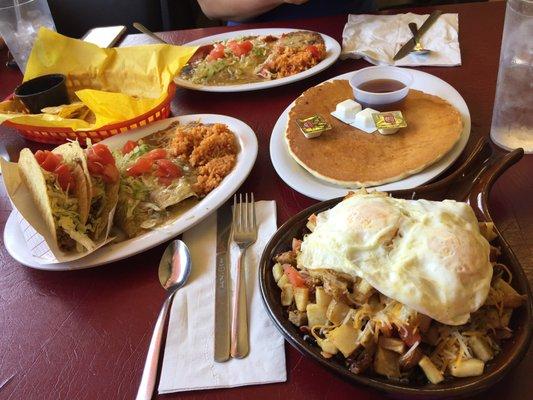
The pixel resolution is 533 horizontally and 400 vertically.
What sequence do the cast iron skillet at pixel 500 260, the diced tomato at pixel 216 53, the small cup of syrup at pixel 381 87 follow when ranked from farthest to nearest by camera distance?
the diced tomato at pixel 216 53 < the small cup of syrup at pixel 381 87 < the cast iron skillet at pixel 500 260

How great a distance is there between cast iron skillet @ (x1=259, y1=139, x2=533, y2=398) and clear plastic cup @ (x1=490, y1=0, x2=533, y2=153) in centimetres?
27

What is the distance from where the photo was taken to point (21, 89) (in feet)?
6.81

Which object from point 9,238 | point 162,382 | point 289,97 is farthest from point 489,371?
point 289,97

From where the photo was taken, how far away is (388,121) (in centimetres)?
162

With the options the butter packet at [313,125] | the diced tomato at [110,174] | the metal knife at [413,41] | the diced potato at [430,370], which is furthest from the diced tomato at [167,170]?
the metal knife at [413,41]

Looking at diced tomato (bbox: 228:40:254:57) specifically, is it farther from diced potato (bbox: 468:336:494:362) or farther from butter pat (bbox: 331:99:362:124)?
diced potato (bbox: 468:336:494:362)

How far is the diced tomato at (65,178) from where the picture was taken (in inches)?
56.7

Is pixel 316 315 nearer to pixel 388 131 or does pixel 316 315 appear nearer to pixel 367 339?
pixel 367 339

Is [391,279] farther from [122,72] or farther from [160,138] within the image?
[122,72]

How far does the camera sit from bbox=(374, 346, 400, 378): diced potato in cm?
86

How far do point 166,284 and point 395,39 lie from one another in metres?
1.69

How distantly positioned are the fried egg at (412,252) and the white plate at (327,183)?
1.27 feet

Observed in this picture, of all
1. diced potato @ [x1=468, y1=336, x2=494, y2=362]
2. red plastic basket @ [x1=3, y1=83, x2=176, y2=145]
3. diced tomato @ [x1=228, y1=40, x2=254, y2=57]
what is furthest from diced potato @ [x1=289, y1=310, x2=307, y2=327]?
diced tomato @ [x1=228, y1=40, x2=254, y2=57]

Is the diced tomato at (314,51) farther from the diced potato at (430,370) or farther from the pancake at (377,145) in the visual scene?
the diced potato at (430,370)
